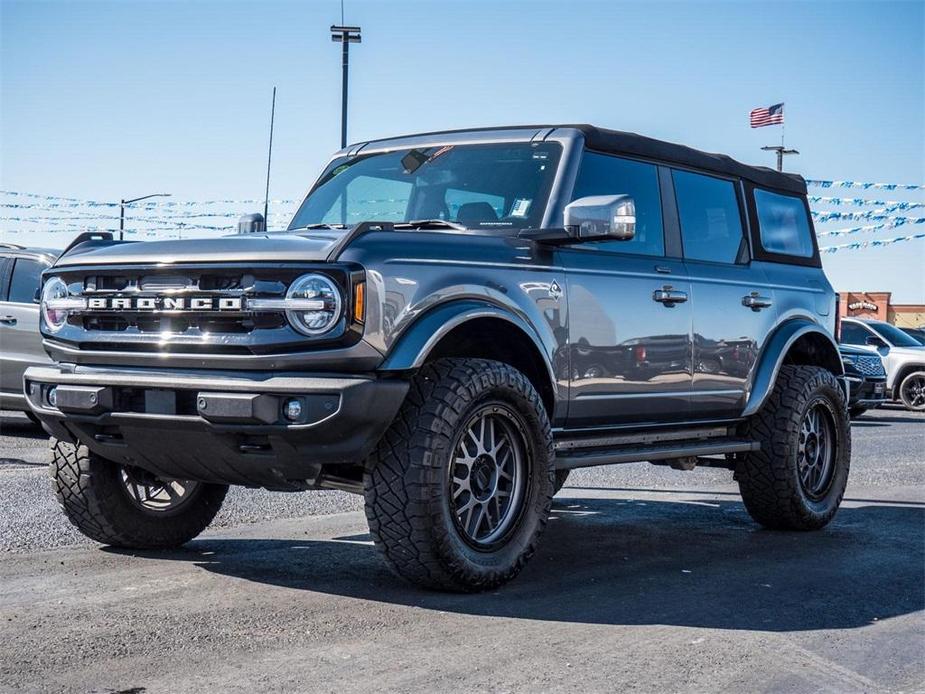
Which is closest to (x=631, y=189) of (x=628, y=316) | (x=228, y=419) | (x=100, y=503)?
(x=628, y=316)

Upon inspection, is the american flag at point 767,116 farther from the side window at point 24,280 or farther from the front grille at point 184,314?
the front grille at point 184,314

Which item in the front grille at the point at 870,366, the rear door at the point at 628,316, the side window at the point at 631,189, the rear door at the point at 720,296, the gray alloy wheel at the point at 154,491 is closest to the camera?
the gray alloy wheel at the point at 154,491

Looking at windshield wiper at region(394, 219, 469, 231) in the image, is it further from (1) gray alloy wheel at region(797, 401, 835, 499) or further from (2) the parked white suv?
(2) the parked white suv

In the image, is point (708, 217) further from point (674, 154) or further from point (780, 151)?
point (780, 151)

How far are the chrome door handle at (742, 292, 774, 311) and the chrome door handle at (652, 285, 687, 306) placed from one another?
705 millimetres

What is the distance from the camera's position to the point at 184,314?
16.4 feet

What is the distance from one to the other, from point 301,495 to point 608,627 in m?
4.10

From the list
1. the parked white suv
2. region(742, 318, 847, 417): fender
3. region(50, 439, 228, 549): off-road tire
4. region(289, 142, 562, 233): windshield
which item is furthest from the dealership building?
region(50, 439, 228, 549): off-road tire

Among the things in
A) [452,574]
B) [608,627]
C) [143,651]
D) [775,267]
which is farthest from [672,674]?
[775,267]

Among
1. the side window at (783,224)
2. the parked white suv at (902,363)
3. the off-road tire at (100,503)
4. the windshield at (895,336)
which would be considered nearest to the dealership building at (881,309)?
the windshield at (895,336)

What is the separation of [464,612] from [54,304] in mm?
2242

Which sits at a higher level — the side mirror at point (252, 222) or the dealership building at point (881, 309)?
the dealership building at point (881, 309)

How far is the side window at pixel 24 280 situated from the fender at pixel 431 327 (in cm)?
765

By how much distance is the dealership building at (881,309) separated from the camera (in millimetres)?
53188
